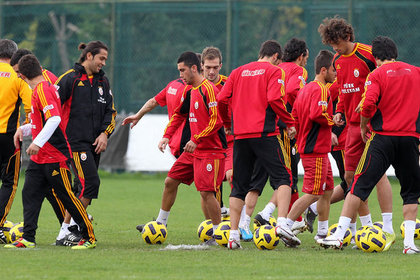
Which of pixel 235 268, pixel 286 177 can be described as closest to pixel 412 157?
pixel 286 177

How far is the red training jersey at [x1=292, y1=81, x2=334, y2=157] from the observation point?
32.5ft

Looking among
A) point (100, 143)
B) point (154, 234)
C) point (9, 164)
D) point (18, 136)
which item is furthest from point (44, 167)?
point (154, 234)

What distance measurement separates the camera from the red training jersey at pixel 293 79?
36.6 feet

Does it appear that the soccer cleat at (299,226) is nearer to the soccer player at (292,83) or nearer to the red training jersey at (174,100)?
the soccer player at (292,83)

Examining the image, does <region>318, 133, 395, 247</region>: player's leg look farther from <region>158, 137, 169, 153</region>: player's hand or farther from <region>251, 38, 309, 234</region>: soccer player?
<region>158, 137, 169, 153</region>: player's hand

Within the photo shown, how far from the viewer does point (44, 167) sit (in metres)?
9.18

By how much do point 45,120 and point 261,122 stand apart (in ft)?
7.58

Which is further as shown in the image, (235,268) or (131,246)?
(131,246)

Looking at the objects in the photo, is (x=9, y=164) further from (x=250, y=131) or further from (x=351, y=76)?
(x=351, y=76)

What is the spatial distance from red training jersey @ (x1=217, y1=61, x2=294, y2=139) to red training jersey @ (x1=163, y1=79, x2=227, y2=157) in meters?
0.55

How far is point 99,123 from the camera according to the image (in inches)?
404

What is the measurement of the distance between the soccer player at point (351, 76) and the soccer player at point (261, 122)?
2.81 feet

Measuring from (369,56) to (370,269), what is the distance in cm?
298

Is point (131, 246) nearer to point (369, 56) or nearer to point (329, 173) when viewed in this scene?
point (329, 173)
